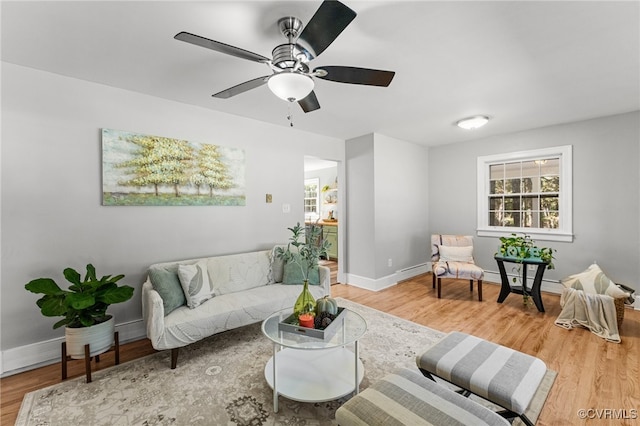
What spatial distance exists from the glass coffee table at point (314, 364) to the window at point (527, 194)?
3780 mm

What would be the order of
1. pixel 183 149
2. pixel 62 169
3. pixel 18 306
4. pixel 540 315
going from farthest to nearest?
pixel 540 315, pixel 183 149, pixel 62 169, pixel 18 306

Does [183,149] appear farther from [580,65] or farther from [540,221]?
[540,221]

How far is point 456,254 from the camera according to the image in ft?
14.2

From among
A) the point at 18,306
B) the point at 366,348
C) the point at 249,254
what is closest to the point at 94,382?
the point at 18,306

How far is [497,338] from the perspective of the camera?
Answer: 2.79 meters

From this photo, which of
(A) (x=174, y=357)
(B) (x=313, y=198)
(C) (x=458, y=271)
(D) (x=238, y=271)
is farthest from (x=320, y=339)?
(B) (x=313, y=198)

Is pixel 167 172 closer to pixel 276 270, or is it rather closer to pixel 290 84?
pixel 276 270

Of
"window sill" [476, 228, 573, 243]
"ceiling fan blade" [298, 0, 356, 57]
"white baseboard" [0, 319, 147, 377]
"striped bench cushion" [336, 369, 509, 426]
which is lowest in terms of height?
"white baseboard" [0, 319, 147, 377]

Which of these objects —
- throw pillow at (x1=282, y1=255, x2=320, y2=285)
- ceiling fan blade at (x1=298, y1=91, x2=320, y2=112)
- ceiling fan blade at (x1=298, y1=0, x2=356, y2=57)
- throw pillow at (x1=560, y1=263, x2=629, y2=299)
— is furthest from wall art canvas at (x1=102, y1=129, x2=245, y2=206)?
throw pillow at (x1=560, y1=263, x2=629, y2=299)

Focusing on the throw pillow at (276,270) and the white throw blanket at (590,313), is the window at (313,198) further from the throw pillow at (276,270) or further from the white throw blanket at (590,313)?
the white throw blanket at (590,313)

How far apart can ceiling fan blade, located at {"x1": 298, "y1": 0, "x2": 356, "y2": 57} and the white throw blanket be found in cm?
366

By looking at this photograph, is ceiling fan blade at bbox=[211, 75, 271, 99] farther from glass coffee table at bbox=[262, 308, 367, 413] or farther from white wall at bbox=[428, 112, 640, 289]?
white wall at bbox=[428, 112, 640, 289]

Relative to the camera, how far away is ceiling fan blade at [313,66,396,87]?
5.81 ft

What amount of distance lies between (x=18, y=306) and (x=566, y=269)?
250 inches
